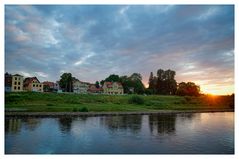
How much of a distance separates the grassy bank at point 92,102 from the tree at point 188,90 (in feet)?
14.0

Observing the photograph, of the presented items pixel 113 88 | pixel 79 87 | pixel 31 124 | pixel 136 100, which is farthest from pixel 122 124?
pixel 79 87

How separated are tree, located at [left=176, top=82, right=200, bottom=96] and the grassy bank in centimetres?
428

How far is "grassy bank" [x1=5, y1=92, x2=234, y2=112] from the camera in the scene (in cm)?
2670

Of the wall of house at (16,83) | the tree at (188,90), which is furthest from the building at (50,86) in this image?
the tree at (188,90)

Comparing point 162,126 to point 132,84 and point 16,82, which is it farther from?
point 132,84

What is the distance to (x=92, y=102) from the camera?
118ft

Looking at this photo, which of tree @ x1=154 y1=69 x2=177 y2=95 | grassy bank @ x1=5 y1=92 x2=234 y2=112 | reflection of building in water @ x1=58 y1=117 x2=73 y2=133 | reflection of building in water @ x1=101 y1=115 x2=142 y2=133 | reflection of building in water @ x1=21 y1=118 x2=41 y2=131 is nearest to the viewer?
reflection of building in water @ x1=58 y1=117 x2=73 y2=133

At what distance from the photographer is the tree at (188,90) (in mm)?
54688

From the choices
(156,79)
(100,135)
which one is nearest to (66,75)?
(156,79)

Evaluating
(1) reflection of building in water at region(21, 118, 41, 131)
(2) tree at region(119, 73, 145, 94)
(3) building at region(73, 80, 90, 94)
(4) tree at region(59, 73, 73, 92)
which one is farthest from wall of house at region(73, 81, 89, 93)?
(1) reflection of building in water at region(21, 118, 41, 131)

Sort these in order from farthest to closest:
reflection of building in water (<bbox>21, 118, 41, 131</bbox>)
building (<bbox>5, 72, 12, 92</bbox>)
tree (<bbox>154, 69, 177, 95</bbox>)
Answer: tree (<bbox>154, 69, 177, 95</bbox>), building (<bbox>5, 72, 12, 92</bbox>), reflection of building in water (<bbox>21, 118, 41, 131</bbox>)

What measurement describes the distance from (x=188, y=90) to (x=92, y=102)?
28805 millimetres

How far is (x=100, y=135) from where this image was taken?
14336mm

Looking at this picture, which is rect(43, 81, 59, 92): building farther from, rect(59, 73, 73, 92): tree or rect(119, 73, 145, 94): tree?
rect(119, 73, 145, 94): tree
